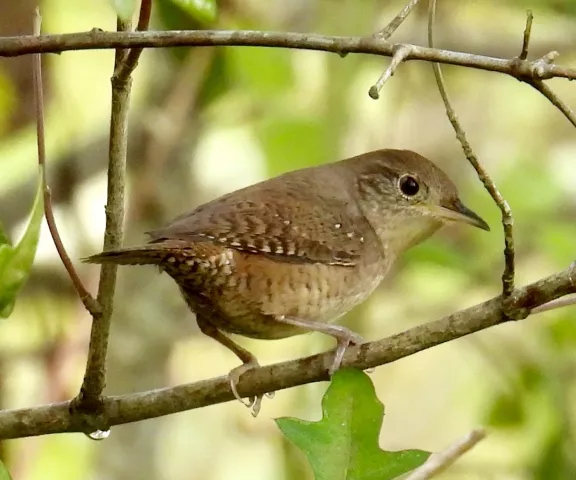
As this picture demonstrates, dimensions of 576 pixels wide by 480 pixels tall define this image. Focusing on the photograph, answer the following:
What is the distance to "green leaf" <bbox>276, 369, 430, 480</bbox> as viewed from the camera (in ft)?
3.91

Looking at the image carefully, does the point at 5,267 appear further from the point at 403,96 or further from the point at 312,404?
the point at 403,96

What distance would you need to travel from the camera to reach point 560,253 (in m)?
2.40

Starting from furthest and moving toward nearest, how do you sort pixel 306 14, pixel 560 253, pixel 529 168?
pixel 306 14
pixel 529 168
pixel 560 253

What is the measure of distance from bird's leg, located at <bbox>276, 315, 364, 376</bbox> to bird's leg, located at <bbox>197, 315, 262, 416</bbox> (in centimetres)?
10

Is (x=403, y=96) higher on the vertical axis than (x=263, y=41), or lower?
higher

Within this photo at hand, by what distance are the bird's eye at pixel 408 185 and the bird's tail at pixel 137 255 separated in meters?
0.77

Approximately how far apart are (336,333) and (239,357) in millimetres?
265

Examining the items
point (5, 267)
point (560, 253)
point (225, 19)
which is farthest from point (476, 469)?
point (5, 267)

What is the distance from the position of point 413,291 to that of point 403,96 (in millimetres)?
822

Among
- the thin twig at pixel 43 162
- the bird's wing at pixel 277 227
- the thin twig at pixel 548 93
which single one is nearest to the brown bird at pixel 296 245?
the bird's wing at pixel 277 227

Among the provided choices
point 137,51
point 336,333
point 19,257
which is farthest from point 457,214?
point 19,257

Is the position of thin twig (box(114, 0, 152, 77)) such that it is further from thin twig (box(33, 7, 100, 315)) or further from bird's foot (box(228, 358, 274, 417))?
bird's foot (box(228, 358, 274, 417))

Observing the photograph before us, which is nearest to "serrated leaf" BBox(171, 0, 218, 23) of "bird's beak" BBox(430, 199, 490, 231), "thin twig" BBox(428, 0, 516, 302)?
"thin twig" BBox(428, 0, 516, 302)

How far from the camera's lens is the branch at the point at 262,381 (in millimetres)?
1297
